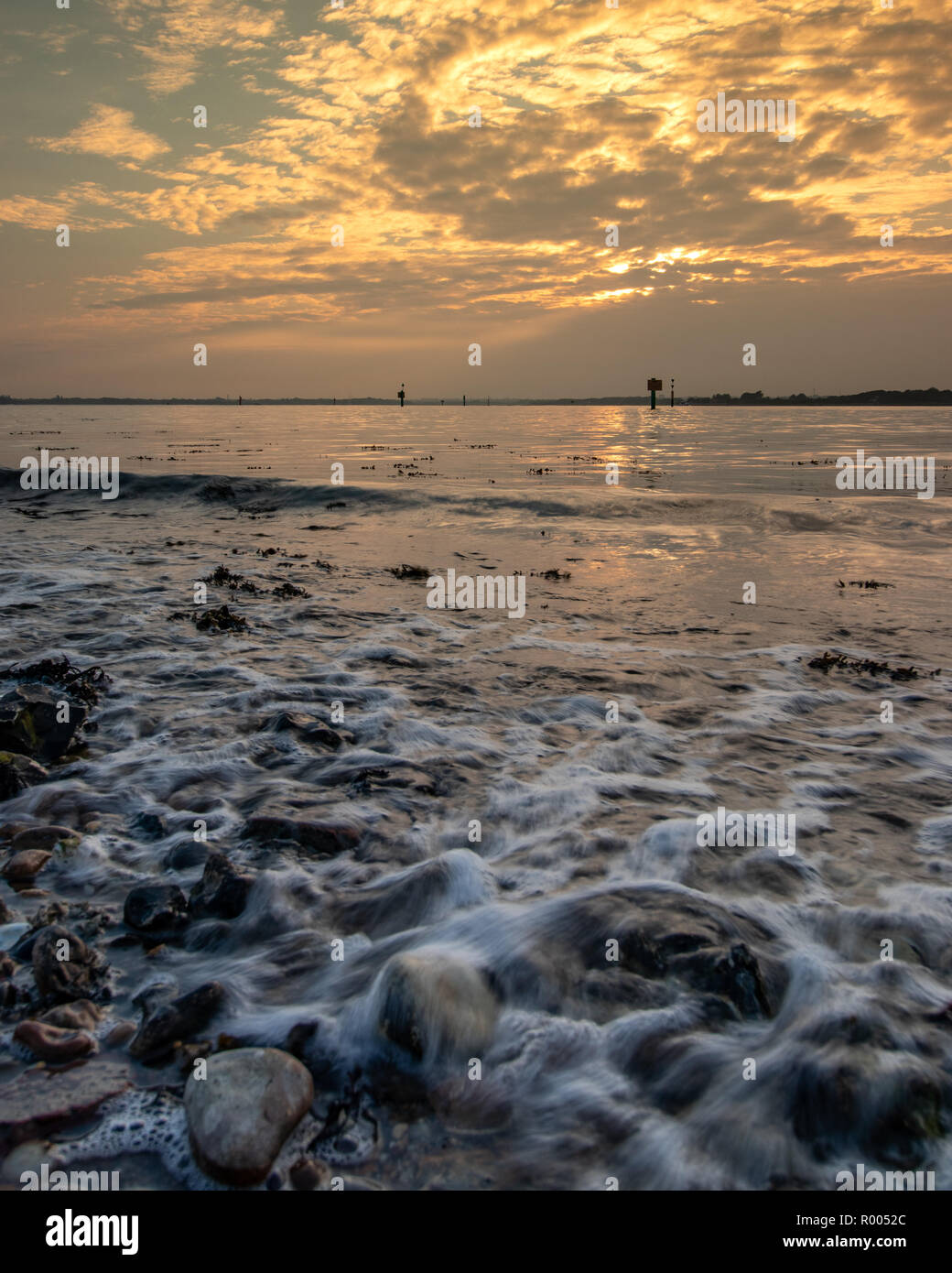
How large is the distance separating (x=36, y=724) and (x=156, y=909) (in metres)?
3.17

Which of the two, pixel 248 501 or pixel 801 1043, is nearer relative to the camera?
pixel 801 1043

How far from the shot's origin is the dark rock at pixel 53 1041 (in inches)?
127

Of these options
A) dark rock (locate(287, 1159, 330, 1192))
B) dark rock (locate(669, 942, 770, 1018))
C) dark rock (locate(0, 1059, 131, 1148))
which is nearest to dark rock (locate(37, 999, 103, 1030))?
dark rock (locate(0, 1059, 131, 1148))

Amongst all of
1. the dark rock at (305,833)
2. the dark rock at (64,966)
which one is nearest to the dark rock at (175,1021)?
the dark rock at (64,966)

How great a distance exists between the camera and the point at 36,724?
6.45m

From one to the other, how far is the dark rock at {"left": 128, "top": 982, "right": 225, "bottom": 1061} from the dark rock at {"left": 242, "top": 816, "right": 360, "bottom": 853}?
148 centimetres

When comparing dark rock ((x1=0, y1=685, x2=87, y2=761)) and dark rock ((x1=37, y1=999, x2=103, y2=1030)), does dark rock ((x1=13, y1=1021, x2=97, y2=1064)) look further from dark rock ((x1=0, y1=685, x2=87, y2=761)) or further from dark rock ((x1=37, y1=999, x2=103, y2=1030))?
dark rock ((x1=0, y1=685, x2=87, y2=761))

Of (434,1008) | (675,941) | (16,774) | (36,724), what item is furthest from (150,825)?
(675,941)

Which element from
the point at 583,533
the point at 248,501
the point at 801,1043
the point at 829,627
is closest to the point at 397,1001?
the point at 801,1043

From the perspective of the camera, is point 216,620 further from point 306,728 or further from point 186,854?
point 186,854

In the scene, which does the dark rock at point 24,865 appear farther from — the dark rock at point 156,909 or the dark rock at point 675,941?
the dark rock at point 675,941

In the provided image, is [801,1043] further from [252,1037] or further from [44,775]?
[44,775]

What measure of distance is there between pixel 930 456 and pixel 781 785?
40.8 metres
